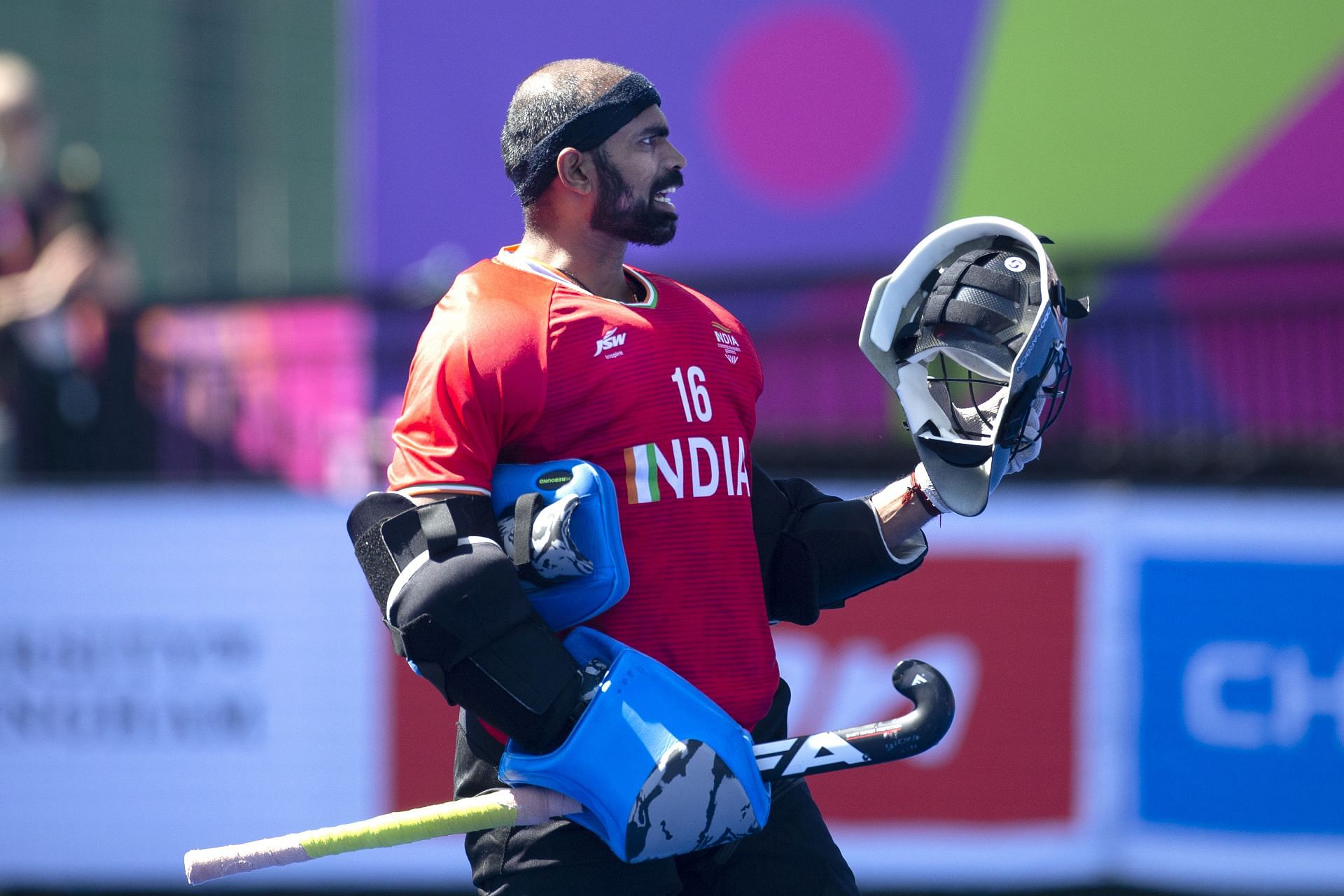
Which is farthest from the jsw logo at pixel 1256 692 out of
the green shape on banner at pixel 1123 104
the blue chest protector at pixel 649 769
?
the blue chest protector at pixel 649 769

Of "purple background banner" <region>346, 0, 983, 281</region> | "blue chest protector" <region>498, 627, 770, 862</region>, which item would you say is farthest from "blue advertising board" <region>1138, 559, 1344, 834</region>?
"blue chest protector" <region>498, 627, 770, 862</region>

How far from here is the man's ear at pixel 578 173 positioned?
3180 millimetres

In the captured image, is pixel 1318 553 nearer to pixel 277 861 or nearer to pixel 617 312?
pixel 617 312

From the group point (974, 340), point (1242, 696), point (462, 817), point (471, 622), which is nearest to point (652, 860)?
point (462, 817)

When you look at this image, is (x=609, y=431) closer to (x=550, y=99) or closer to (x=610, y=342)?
(x=610, y=342)

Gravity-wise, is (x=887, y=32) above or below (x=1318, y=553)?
above

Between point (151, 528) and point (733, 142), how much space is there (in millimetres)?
3383

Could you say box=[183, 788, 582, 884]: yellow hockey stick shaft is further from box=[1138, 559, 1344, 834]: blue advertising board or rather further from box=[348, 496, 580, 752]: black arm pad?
box=[1138, 559, 1344, 834]: blue advertising board

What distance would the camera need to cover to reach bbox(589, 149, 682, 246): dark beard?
3.18 m

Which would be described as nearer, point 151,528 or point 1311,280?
point 1311,280

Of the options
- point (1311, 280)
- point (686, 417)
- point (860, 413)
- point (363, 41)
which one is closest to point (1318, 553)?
point (1311, 280)

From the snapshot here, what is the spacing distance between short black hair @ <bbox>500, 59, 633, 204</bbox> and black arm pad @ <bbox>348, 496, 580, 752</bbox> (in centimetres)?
73

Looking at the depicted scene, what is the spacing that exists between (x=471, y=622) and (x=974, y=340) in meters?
1.15

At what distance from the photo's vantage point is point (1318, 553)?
6.41 m
